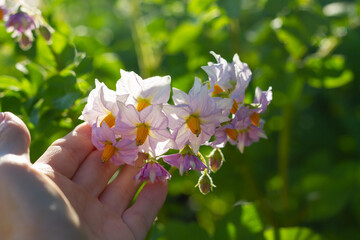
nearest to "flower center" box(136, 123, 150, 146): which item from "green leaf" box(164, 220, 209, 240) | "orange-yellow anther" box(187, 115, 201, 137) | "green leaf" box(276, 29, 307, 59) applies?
"orange-yellow anther" box(187, 115, 201, 137)

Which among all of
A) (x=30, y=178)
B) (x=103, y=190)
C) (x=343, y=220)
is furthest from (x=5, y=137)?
(x=343, y=220)

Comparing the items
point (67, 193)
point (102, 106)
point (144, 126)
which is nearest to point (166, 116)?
point (144, 126)

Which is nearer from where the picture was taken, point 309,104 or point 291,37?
point 291,37

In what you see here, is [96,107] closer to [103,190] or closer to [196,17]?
[103,190]

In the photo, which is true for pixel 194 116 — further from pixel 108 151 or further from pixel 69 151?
pixel 69 151

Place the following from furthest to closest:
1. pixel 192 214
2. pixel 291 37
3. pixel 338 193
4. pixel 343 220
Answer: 1. pixel 192 214
2. pixel 343 220
3. pixel 338 193
4. pixel 291 37
